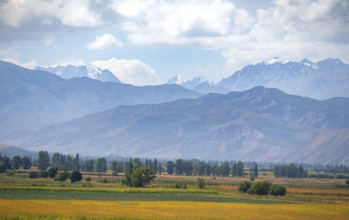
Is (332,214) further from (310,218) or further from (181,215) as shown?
(181,215)

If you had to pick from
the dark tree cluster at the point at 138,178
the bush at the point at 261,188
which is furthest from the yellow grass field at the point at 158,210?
the dark tree cluster at the point at 138,178

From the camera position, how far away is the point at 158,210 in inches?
3659

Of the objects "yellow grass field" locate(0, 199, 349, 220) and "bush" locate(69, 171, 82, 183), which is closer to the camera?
"yellow grass field" locate(0, 199, 349, 220)

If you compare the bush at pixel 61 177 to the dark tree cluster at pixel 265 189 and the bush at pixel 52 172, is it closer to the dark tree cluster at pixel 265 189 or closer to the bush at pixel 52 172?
the bush at pixel 52 172

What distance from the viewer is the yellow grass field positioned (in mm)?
82062

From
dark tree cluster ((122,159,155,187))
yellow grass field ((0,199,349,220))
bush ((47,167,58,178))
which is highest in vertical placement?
bush ((47,167,58,178))

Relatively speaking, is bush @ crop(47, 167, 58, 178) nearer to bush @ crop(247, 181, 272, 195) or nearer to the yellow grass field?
bush @ crop(247, 181, 272, 195)

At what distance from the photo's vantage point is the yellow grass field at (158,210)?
82.1 metres

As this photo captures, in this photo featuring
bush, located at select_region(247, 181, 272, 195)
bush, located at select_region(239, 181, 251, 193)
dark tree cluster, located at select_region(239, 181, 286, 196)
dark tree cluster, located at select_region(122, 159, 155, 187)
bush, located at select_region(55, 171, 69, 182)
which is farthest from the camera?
bush, located at select_region(55, 171, 69, 182)

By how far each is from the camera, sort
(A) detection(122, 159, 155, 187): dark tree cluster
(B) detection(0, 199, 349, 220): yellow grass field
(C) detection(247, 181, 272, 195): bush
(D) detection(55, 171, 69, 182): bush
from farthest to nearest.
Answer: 1. (D) detection(55, 171, 69, 182): bush
2. (A) detection(122, 159, 155, 187): dark tree cluster
3. (C) detection(247, 181, 272, 195): bush
4. (B) detection(0, 199, 349, 220): yellow grass field

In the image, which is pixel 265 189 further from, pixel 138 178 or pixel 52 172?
pixel 52 172

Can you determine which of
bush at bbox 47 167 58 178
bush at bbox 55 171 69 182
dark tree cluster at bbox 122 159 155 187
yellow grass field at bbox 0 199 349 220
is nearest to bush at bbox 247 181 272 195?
dark tree cluster at bbox 122 159 155 187

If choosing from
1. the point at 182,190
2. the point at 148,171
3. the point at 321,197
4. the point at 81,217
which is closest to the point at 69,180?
the point at 148,171

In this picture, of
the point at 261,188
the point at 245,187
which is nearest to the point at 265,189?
the point at 261,188
